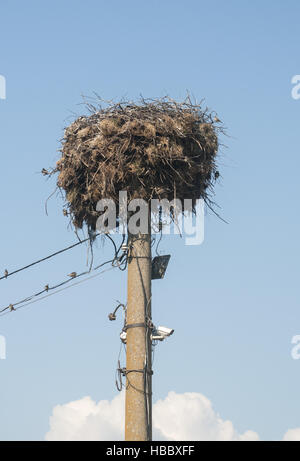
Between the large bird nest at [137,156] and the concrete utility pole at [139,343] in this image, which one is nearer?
the concrete utility pole at [139,343]

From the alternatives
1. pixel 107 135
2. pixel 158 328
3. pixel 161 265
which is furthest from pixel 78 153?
pixel 158 328

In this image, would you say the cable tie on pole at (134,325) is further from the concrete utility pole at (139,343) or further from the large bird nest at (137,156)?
the large bird nest at (137,156)

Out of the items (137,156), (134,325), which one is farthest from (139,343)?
(137,156)

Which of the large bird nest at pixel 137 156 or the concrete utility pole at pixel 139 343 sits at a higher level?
the large bird nest at pixel 137 156

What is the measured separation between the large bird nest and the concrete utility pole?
2.66 feet

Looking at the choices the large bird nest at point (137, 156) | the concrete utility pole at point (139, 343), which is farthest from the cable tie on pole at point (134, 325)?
the large bird nest at point (137, 156)

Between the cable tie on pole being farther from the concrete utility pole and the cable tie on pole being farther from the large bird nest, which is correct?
the large bird nest

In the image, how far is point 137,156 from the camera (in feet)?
33.0

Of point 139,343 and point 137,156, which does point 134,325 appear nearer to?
point 139,343

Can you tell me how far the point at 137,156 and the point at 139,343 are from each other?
98.2 inches

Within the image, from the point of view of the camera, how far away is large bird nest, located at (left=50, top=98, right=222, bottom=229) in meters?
10.0

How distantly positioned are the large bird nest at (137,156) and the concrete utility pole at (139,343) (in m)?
0.81

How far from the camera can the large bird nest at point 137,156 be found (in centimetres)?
1001
